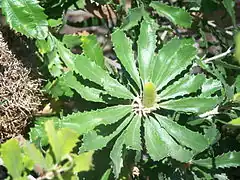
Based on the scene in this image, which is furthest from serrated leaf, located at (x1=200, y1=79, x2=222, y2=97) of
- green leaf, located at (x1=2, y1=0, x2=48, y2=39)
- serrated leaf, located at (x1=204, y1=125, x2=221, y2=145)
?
green leaf, located at (x1=2, y1=0, x2=48, y2=39)

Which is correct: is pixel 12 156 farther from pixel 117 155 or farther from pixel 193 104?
pixel 193 104

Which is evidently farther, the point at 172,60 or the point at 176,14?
the point at 176,14

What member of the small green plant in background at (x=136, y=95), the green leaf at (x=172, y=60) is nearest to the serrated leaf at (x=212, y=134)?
the small green plant in background at (x=136, y=95)

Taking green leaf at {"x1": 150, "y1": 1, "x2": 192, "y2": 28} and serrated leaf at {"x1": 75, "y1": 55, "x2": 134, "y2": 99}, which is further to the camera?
green leaf at {"x1": 150, "y1": 1, "x2": 192, "y2": 28}

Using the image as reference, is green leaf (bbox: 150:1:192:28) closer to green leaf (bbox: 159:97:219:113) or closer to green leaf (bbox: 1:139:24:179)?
green leaf (bbox: 159:97:219:113)

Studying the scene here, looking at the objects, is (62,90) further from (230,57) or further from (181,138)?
(230,57)

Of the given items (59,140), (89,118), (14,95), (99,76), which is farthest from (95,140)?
(59,140)
